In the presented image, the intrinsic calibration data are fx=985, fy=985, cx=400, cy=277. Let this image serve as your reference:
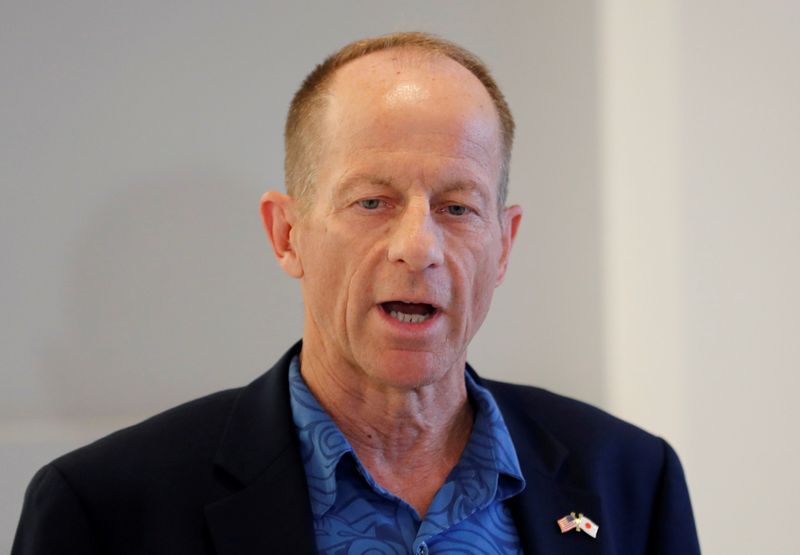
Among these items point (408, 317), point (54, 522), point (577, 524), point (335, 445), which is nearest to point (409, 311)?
point (408, 317)

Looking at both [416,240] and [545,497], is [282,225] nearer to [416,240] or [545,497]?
[416,240]

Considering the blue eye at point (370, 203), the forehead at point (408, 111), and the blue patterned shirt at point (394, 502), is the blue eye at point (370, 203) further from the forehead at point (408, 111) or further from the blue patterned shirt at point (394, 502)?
the blue patterned shirt at point (394, 502)

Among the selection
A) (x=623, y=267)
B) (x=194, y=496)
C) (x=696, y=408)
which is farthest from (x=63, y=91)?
(x=696, y=408)

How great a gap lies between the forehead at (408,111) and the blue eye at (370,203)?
2.6 inches

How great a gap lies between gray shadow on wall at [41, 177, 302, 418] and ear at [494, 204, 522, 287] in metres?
0.53

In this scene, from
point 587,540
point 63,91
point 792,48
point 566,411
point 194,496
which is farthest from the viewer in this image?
point 792,48

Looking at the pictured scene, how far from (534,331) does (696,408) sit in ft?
1.25

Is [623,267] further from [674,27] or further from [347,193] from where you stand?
[347,193]

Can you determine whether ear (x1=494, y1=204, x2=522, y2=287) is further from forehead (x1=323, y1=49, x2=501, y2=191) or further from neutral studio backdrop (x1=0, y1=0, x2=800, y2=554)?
neutral studio backdrop (x1=0, y1=0, x2=800, y2=554)

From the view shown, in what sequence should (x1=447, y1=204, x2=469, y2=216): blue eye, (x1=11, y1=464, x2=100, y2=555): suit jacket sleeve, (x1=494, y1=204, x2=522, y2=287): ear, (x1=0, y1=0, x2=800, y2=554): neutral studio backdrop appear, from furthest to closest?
(x1=0, y1=0, x2=800, y2=554): neutral studio backdrop, (x1=494, y1=204, x2=522, y2=287): ear, (x1=447, y1=204, x2=469, y2=216): blue eye, (x1=11, y1=464, x2=100, y2=555): suit jacket sleeve

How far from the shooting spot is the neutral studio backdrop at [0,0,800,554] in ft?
6.13

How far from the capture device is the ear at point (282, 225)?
A: 1.55 m

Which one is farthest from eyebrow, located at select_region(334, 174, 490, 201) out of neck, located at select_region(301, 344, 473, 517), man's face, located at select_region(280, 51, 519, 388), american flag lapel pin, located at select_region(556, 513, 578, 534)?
american flag lapel pin, located at select_region(556, 513, 578, 534)

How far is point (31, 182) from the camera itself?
6.09ft
